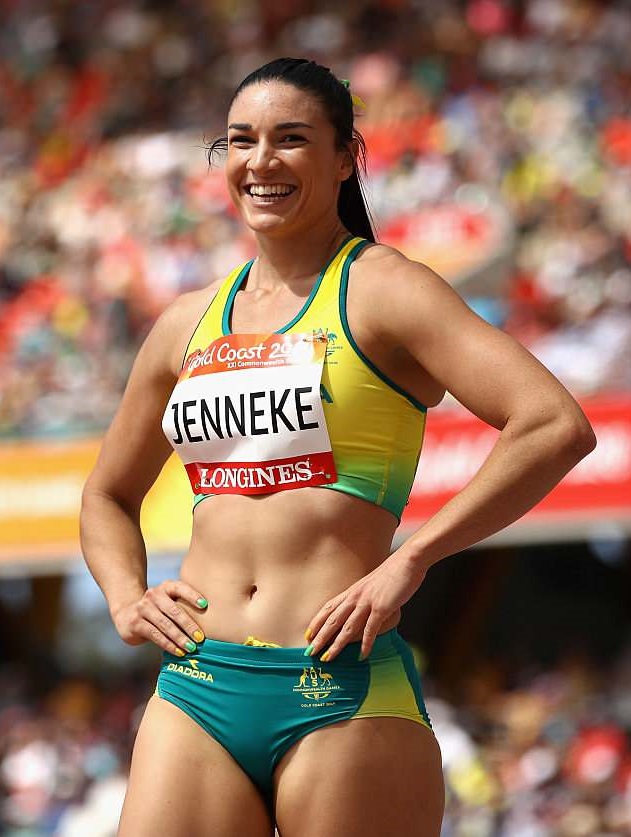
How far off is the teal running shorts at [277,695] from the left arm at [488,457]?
56mm

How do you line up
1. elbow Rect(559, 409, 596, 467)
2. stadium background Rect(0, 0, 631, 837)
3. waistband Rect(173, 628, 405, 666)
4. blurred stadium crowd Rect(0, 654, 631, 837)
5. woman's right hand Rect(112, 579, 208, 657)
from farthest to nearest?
stadium background Rect(0, 0, 631, 837) < blurred stadium crowd Rect(0, 654, 631, 837) < woman's right hand Rect(112, 579, 208, 657) < waistband Rect(173, 628, 405, 666) < elbow Rect(559, 409, 596, 467)

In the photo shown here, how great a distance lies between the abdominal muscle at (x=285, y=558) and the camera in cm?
251

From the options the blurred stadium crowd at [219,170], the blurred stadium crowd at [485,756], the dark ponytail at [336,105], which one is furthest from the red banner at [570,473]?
the dark ponytail at [336,105]

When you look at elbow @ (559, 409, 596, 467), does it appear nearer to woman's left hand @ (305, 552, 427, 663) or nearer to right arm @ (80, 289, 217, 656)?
woman's left hand @ (305, 552, 427, 663)

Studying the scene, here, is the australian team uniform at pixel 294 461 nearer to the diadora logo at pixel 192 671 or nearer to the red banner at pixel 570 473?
the diadora logo at pixel 192 671

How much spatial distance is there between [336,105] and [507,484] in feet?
2.71

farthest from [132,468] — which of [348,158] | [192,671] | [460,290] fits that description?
[460,290]

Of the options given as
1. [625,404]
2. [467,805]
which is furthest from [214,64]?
[467,805]

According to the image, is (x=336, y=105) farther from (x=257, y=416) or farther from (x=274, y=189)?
(x=257, y=416)

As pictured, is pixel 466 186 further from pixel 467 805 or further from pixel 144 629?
pixel 144 629

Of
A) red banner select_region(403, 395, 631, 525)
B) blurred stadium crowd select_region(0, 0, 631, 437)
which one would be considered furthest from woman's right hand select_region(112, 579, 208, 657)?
blurred stadium crowd select_region(0, 0, 631, 437)

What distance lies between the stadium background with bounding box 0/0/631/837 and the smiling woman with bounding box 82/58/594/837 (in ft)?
17.0

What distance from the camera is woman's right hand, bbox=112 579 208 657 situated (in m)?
2.59

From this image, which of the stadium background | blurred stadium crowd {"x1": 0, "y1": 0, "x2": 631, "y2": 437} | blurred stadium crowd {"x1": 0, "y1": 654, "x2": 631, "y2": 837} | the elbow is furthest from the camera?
blurred stadium crowd {"x1": 0, "y1": 0, "x2": 631, "y2": 437}
